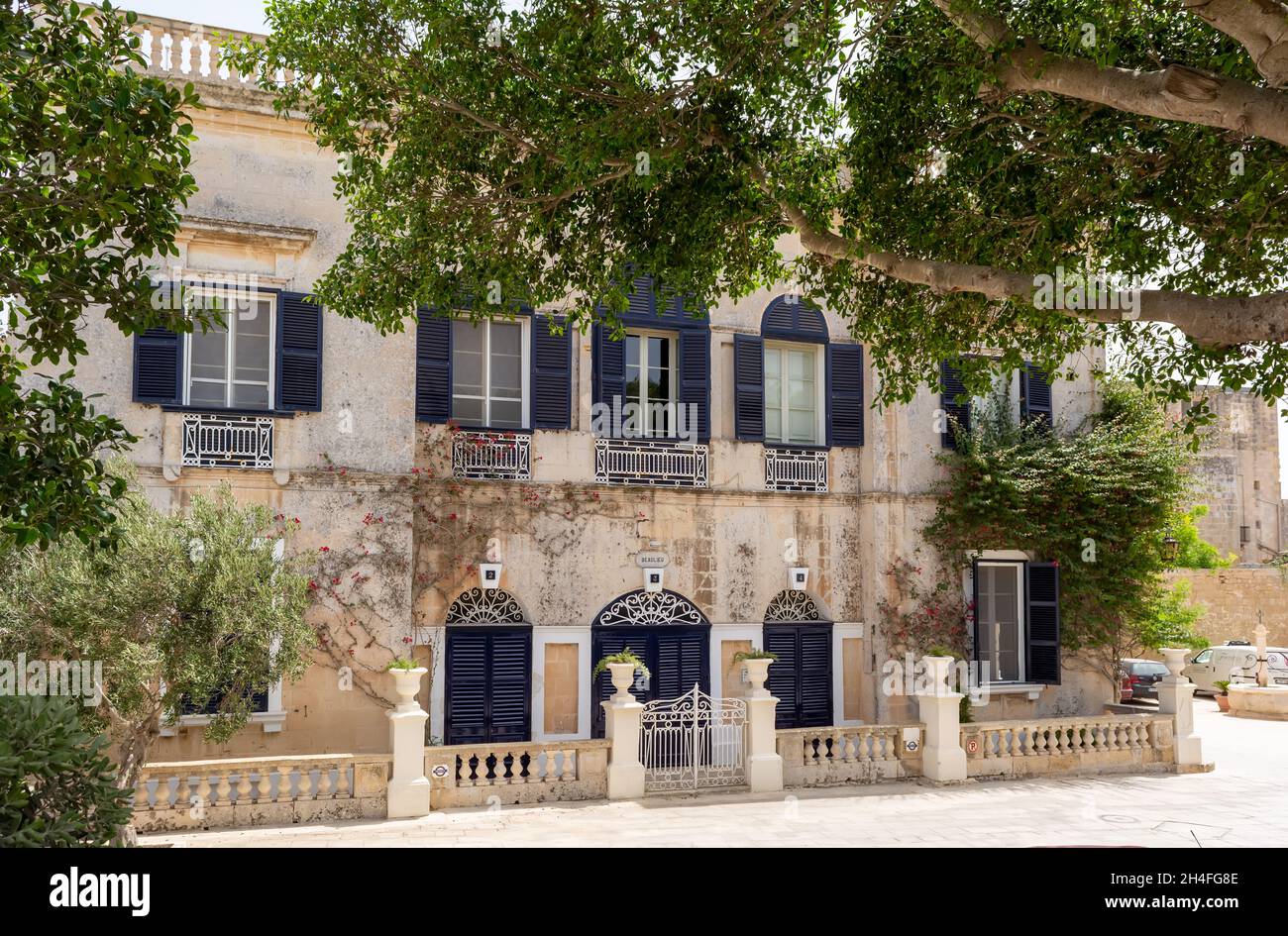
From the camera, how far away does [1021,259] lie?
393 inches

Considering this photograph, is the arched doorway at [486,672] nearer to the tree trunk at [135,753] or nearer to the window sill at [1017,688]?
the tree trunk at [135,753]

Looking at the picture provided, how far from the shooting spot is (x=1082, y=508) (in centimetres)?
1677

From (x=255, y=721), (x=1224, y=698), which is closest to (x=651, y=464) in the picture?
(x=255, y=721)

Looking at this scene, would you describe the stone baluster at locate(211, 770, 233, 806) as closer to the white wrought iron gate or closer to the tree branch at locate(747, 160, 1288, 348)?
the white wrought iron gate

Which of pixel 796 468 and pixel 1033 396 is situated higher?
pixel 1033 396

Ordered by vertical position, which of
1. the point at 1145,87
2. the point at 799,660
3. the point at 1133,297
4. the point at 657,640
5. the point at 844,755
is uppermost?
the point at 1145,87

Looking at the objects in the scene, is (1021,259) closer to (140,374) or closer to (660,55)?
(660,55)

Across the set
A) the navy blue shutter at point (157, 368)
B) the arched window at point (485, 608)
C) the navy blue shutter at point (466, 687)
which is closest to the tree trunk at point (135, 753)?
the navy blue shutter at point (157, 368)

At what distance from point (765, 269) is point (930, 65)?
2.67 meters

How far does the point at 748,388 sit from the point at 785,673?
439 cm

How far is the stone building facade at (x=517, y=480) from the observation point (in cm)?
1318

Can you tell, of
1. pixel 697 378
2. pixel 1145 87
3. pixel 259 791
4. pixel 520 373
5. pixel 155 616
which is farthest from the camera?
pixel 697 378

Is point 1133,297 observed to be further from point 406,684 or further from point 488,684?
point 488,684

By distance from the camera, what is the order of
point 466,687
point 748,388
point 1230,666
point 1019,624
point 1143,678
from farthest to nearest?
point 1230,666
point 1143,678
point 1019,624
point 748,388
point 466,687
